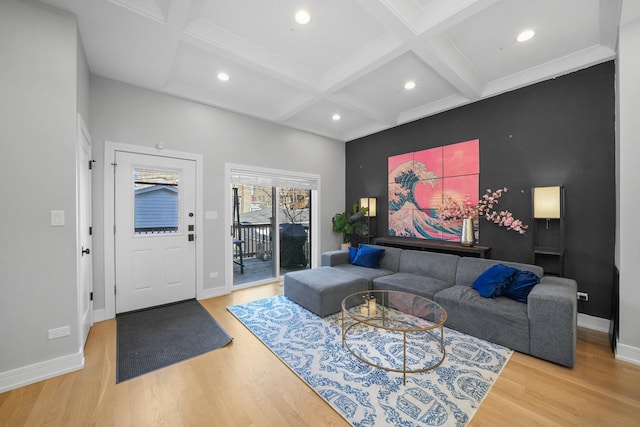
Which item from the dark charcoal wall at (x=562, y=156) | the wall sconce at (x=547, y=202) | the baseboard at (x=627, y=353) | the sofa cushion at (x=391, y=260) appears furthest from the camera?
the sofa cushion at (x=391, y=260)

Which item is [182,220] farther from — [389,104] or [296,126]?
[389,104]

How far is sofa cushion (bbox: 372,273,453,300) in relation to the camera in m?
3.03

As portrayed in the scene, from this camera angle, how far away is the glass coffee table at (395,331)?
7.11ft

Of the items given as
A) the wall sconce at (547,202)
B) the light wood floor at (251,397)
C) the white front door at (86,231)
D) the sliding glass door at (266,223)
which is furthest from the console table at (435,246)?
the white front door at (86,231)

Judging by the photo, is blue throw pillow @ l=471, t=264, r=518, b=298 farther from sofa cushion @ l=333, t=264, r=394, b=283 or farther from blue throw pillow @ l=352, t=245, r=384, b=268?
blue throw pillow @ l=352, t=245, r=384, b=268

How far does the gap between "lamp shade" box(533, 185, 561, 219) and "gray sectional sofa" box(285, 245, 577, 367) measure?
62 cm

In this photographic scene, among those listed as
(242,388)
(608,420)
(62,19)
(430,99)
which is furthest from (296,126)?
(608,420)

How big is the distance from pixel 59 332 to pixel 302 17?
341 cm

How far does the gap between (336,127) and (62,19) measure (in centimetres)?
394

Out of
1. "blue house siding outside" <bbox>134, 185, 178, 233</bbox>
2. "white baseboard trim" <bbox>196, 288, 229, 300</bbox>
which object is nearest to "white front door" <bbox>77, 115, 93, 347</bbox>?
"blue house siding outside" <bbox>134, 185, 178, 233</bbox>

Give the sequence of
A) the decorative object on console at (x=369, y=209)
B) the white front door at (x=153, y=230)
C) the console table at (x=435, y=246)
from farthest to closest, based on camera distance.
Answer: the decorative object on console at (x=369, y=209), the console table at (x=435, y=246), the white front door at (x=153, y=230)

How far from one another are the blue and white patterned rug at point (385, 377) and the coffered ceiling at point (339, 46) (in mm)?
2925

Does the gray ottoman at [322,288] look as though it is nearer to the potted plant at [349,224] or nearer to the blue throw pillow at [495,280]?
the blue throw pillow at [495,280]

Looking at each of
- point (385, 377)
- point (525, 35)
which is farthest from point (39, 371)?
point (525, 35)
